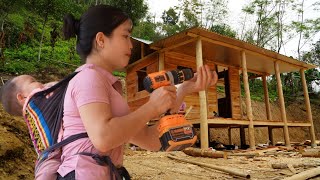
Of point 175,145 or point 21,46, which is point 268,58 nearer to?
point 175,145

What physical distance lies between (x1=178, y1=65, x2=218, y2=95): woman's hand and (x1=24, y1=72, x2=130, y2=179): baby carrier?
819 millimetres

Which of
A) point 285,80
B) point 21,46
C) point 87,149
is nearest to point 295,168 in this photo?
point 87,149

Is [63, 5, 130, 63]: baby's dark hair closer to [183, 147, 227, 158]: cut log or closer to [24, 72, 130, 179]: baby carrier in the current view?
[24, 72, 130, 179]: baby carrier

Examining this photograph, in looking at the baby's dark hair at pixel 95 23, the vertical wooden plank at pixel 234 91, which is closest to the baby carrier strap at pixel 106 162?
the baby's dark hair at pixel 95 23

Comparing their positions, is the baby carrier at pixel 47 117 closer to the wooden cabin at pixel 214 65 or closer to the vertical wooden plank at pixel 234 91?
the wooden cabin at pixel 214 65

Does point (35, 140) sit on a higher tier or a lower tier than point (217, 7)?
lower

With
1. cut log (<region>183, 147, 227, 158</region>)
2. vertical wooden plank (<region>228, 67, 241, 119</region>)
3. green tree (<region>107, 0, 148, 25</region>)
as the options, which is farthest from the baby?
green tree (<region>107, 0, 148, 25</region>)

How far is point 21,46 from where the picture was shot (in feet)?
80.6

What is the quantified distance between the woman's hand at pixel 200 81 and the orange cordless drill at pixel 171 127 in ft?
0.83

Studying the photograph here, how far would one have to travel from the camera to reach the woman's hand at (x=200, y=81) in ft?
6.43

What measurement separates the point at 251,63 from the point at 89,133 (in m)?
→ 14.9

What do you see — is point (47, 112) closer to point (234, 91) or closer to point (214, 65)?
point (214, 65)

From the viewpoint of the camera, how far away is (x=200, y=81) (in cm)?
196

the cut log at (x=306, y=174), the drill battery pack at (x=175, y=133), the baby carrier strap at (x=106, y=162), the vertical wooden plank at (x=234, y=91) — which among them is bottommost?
the cut log at (x=306, y=174)
